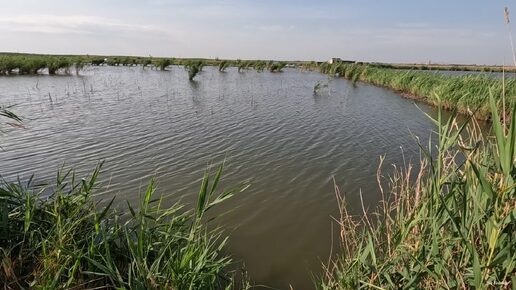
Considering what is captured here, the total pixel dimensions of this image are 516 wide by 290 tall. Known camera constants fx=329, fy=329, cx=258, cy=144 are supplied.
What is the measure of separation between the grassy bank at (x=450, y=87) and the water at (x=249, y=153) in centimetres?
161

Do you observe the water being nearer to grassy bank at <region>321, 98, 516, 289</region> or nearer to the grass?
grassy bank at <region>321, 98, 516, 289</region>

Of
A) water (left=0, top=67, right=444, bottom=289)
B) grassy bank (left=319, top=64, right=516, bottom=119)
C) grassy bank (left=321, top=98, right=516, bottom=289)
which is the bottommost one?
water (left=0, top=67, right=444, bottom=289)

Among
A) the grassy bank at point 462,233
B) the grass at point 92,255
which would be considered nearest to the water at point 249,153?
the grassy bank at point 462,233

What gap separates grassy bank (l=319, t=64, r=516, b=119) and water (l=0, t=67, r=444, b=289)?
5.29 feet

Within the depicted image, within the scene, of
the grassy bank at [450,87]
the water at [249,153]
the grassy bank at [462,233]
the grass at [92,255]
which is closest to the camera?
the grassy bank at [462,233]

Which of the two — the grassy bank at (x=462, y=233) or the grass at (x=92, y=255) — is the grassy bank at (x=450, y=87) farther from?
the grass at (x=92, y=255)

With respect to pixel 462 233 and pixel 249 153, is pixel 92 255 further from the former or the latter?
pixel 249 153

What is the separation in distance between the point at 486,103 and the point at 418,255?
13420mm

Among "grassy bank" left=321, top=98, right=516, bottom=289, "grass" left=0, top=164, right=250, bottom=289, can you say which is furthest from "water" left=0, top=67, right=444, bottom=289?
"grass" left=0, top=164, right=250, bottom=289

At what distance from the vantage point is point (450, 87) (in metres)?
15.6

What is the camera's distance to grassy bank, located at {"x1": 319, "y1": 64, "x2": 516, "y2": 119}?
13.2 metres

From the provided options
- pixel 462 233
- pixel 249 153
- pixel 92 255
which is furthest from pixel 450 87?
pixel 92 255

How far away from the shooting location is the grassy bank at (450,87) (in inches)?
518

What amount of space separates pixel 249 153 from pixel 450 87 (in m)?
12.0
